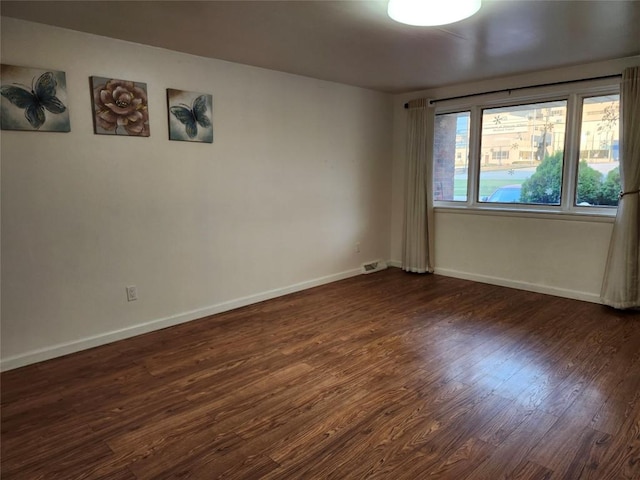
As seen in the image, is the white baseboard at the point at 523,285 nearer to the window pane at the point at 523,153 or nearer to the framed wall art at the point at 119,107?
the window pane at the point at 523,153

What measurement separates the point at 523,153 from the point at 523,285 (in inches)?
58.0

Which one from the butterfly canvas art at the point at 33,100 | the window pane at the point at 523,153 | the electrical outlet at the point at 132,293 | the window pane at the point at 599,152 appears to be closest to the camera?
the butterfly canvas art at the point at 33,100

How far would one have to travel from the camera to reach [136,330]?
10.9ft

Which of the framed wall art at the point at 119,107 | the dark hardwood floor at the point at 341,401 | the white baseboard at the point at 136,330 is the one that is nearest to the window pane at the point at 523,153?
the dark hardwood floor at the point at 341,401

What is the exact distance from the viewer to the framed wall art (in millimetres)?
2988

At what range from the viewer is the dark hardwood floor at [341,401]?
186 centimetres

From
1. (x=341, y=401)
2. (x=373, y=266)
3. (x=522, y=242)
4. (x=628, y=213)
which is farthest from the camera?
(x=373, y=266)

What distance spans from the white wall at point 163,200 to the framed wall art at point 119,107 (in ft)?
0.20

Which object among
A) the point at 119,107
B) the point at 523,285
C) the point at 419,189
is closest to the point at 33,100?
the point at 119,107

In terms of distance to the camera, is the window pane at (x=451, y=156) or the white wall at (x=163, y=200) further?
the window pane at (x=451, y=156)

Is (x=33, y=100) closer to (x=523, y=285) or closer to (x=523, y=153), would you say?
(x=523, y=153)

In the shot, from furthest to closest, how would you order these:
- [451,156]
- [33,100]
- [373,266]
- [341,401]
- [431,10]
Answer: [373,266]
[451,156]
[33,100]
[341,401]
[431,10]

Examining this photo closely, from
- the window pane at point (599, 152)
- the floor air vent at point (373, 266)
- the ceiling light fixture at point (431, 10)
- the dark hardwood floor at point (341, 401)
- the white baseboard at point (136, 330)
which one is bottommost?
the dark hardwood floor at point (341, 401)

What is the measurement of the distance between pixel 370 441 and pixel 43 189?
8.75 feet
